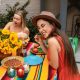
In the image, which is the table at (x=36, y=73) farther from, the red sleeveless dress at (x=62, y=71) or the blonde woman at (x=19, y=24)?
the blonde woman at (x=19, y=24)

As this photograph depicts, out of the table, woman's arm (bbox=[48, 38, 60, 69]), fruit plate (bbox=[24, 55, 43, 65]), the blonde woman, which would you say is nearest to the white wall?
the blonde woman

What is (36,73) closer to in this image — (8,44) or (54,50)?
(54,50)

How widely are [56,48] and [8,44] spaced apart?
20.0 inches

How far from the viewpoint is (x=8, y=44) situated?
2508mm

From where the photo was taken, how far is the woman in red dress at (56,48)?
235 cm

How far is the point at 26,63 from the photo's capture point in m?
2.54

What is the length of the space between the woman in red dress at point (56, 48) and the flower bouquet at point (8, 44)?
0.30 meters

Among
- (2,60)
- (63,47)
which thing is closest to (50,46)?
(63,47)

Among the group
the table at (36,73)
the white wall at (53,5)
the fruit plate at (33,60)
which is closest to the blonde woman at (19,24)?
the fruit plate at (33,60)

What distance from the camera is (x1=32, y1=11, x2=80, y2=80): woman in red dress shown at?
235cm

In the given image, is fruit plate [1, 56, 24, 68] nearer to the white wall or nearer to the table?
the table

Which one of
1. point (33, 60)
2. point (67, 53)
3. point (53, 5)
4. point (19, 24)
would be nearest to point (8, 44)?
point (33, 60)

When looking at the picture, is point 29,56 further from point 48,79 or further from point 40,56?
point 48,79

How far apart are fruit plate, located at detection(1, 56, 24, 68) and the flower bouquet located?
63mm
